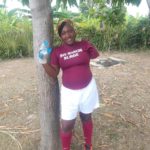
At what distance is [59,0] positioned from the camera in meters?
15.4

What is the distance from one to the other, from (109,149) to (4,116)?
5.00ft

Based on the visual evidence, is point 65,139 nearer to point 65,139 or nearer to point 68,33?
point 65,139

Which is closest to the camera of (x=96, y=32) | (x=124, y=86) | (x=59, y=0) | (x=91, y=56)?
(x=91, y=56)

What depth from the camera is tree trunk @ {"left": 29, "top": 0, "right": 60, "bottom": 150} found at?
12.1 feet

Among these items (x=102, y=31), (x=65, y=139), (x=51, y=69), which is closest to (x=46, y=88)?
(x=51, y=69)

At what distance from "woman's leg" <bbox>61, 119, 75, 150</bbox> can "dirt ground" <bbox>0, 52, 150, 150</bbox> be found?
0.46 meters

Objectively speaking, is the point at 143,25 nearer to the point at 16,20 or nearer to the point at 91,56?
the point at 16,20

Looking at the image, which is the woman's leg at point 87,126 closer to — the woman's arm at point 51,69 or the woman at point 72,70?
the woman at point 72,70

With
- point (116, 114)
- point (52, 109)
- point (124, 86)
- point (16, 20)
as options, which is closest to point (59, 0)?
point (16, 20)

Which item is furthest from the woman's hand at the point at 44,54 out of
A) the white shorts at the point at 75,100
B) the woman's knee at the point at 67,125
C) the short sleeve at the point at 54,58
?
the woman's knee at the point at 67,125

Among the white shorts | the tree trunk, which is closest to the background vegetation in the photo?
the tree trunk

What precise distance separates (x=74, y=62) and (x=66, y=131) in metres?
0.77

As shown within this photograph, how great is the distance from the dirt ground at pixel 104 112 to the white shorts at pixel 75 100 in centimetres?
78

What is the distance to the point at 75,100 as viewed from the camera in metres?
3.72
